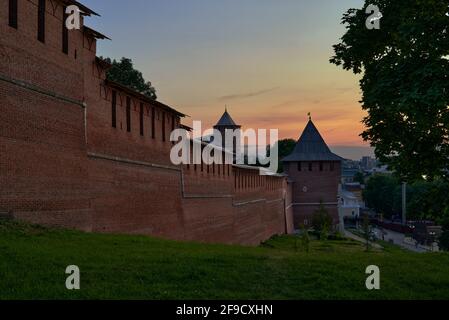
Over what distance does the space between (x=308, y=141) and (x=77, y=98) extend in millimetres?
40648

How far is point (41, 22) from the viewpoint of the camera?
12469 millimetres

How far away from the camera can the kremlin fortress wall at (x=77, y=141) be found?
11438 mm

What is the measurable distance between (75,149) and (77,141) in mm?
247

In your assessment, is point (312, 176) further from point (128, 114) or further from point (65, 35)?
point (65, 35)

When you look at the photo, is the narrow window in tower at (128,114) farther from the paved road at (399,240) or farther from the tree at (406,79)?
the paved road at (399,240)

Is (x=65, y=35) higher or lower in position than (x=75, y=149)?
higher

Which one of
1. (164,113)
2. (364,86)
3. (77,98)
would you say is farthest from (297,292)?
(164,113)

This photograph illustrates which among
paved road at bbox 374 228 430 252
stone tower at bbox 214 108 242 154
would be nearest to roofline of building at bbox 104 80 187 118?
paved road at bbox 374 228 430 252

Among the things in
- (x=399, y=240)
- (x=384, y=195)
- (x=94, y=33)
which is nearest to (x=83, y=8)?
(x=94, y=33)

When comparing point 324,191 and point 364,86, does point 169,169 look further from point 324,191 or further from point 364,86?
point 324,191

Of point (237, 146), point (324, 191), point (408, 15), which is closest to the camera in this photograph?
point (408, 15)

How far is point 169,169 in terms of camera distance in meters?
21.5

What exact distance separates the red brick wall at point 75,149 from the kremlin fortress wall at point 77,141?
→ 0.09ft

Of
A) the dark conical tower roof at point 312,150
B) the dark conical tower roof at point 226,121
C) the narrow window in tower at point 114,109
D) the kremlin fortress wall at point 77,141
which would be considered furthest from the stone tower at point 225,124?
the narrow window in tower at point 114,109
